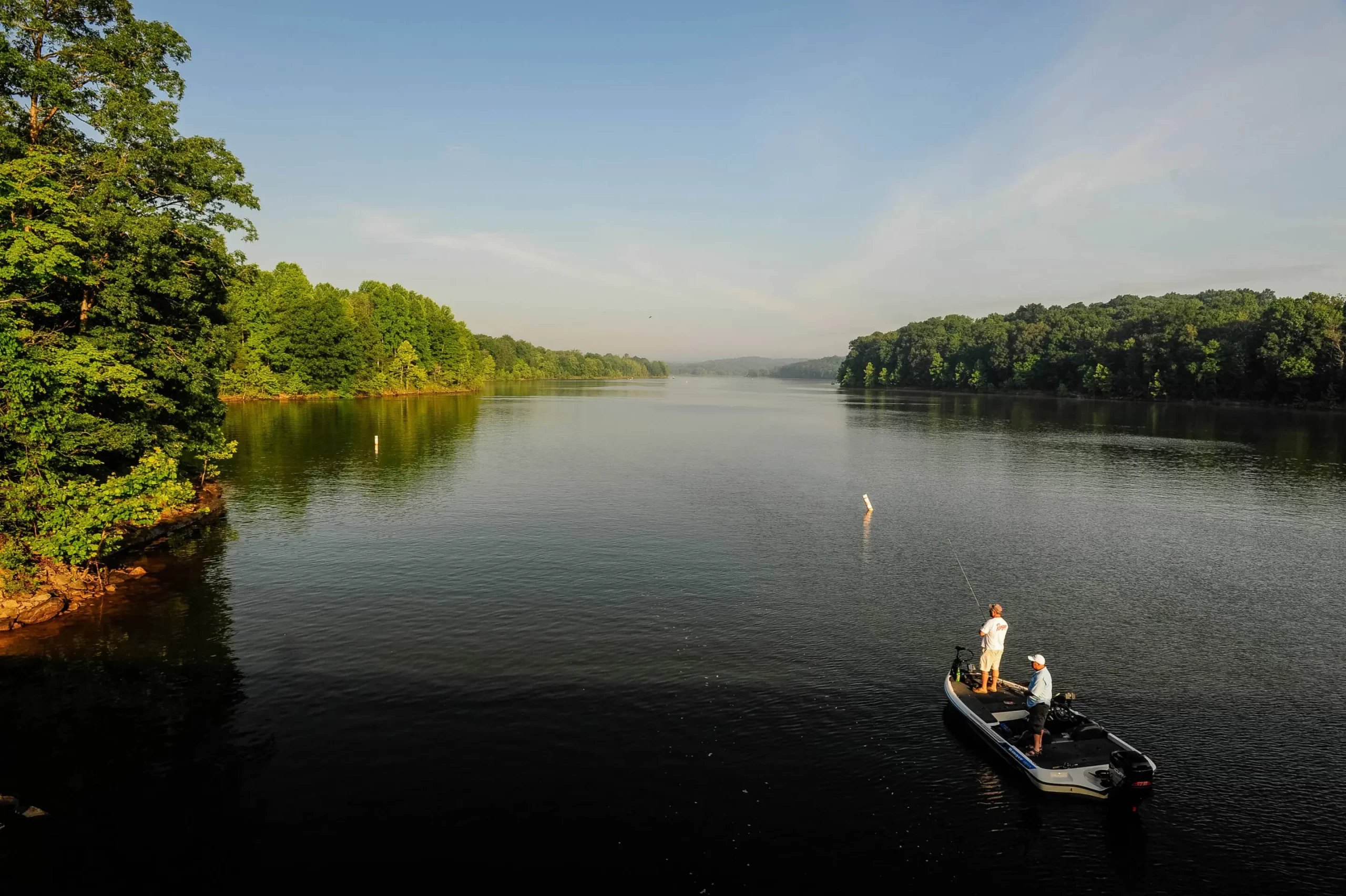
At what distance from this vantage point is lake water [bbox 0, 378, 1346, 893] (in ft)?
48.9

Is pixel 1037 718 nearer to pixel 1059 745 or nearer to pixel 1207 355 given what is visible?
pixel 1059 745

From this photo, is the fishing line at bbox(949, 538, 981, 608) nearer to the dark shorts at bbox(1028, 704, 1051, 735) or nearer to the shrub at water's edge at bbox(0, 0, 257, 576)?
the dark shorts at bbox(1028, 704, 1051, 735)

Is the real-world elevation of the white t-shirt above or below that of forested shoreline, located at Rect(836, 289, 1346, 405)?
below

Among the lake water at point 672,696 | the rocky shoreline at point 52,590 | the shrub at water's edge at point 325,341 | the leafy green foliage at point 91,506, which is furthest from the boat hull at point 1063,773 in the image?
the shrub at water's edge at point 325,341

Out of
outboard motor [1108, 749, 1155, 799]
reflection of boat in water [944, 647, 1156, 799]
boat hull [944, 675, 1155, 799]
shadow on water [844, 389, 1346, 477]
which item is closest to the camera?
outboard motor [1108, 749, 1155, 799]

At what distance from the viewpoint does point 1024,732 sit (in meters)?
18.1

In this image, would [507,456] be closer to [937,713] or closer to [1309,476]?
[937,713]

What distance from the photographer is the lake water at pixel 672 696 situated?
14.9 m

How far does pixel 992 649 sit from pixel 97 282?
36.7 meters

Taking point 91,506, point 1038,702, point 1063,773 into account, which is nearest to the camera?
point 1063,773

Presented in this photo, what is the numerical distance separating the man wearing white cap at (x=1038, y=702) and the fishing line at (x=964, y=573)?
11425mm

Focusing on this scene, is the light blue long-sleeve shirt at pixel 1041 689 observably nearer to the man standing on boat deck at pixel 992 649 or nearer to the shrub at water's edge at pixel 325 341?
the man standing on boat deck at pixel 992 649

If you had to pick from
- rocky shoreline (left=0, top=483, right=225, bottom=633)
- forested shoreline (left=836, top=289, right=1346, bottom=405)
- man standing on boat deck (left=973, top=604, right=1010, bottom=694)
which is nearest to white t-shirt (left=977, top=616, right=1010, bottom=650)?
man standing on boat deck (left=973, top=604, right=1010, bottom=694)

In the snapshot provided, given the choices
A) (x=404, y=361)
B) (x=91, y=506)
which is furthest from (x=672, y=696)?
(x=404, y=361)
